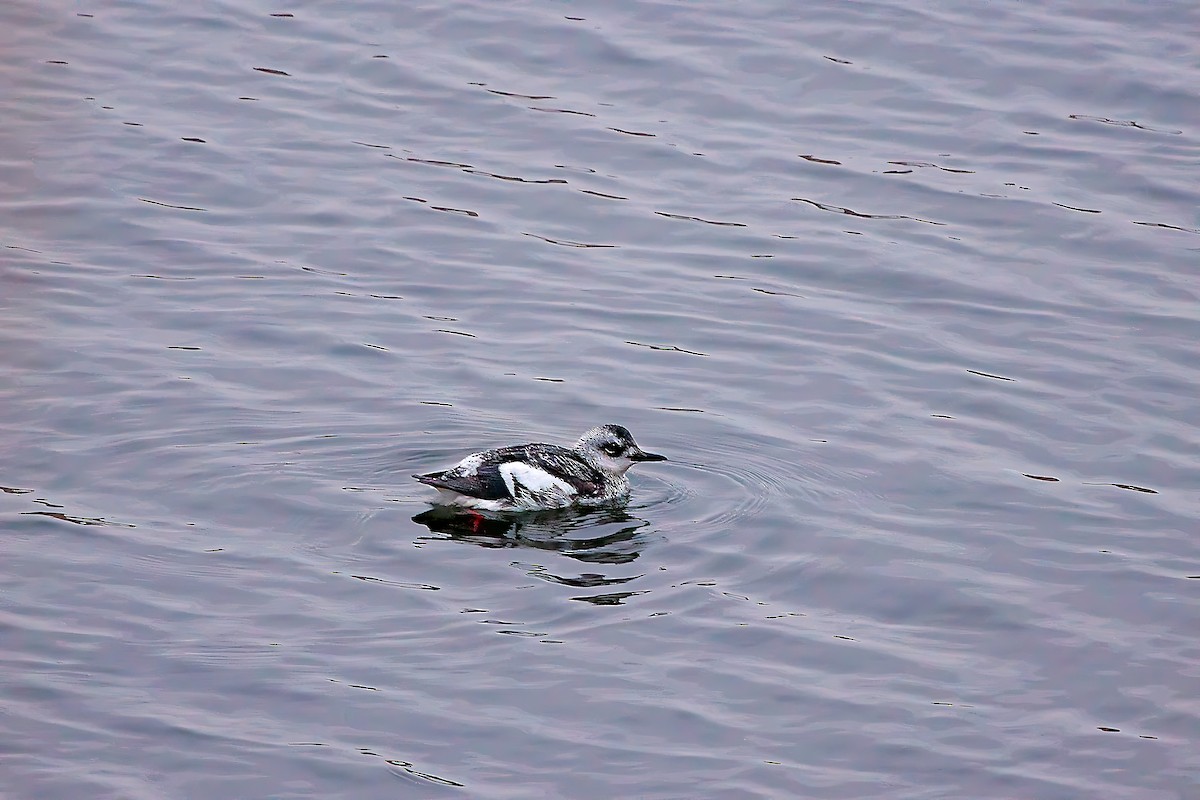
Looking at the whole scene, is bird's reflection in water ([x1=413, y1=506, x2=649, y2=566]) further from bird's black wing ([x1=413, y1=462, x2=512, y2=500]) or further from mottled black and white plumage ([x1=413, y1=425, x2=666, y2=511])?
bird's black wing ([x1=413, y1=462, x2=512, y2=500])

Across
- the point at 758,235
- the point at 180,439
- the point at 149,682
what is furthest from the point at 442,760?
the point at 758,235

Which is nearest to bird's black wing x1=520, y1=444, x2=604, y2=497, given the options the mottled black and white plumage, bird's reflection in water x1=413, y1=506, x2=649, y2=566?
the mottled black and white plumage

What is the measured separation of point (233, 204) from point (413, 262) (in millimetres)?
2255

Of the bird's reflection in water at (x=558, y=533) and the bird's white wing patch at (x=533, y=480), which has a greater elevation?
the bird's white wing patch at (x=533, y=480)

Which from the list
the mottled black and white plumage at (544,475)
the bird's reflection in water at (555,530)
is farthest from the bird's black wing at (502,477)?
the bird's reflection in water at (555,530)

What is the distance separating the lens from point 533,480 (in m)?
12.6

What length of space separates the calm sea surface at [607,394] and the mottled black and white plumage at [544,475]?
25 centimetres

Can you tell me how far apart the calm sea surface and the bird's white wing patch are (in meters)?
0.35

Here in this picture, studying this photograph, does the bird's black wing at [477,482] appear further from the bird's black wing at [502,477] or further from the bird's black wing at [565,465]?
the bird's black wing at [565,465]

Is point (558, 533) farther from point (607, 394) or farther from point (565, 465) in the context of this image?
point (607, 394)

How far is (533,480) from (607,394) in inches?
78.9

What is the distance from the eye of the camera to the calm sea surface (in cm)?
957

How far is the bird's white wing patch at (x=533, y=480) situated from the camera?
1236cm

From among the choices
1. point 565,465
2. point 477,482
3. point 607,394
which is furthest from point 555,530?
point 607,394
